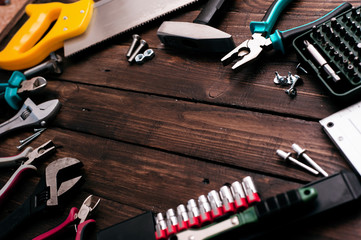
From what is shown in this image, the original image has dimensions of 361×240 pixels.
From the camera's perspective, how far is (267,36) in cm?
120

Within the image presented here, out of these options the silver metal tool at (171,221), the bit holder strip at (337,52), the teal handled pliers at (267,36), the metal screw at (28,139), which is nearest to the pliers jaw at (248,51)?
the teal handled pliers at (267,36)

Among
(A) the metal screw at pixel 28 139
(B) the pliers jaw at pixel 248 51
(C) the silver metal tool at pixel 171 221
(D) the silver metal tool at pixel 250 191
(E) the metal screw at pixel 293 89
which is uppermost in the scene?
(B) the pliers jaw at pixel 248 51

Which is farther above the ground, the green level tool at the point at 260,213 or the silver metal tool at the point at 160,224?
the green level tool at the point at 260,213

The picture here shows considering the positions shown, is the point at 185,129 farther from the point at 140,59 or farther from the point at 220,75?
the point at 140,59

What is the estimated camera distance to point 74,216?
104 centimetres

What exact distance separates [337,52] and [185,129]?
52 cm

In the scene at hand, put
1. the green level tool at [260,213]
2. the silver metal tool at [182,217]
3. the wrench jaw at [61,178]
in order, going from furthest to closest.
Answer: the wrench jaw at [61,178]
the silver metal tool at [182,217]
the green level tool at [260,213]

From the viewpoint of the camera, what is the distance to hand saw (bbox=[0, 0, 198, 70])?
1.50 m

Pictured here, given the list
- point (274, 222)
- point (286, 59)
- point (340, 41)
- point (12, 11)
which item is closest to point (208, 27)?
point (286, 59)

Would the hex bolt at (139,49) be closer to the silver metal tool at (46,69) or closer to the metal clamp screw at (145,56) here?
the metal clamp screw at (145,56)

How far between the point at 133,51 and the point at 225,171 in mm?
684

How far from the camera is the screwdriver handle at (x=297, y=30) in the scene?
112cm

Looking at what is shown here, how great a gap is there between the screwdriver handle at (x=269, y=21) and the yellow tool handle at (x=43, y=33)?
A: 0.78m

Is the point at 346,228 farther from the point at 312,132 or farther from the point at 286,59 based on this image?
the point at 286,59
